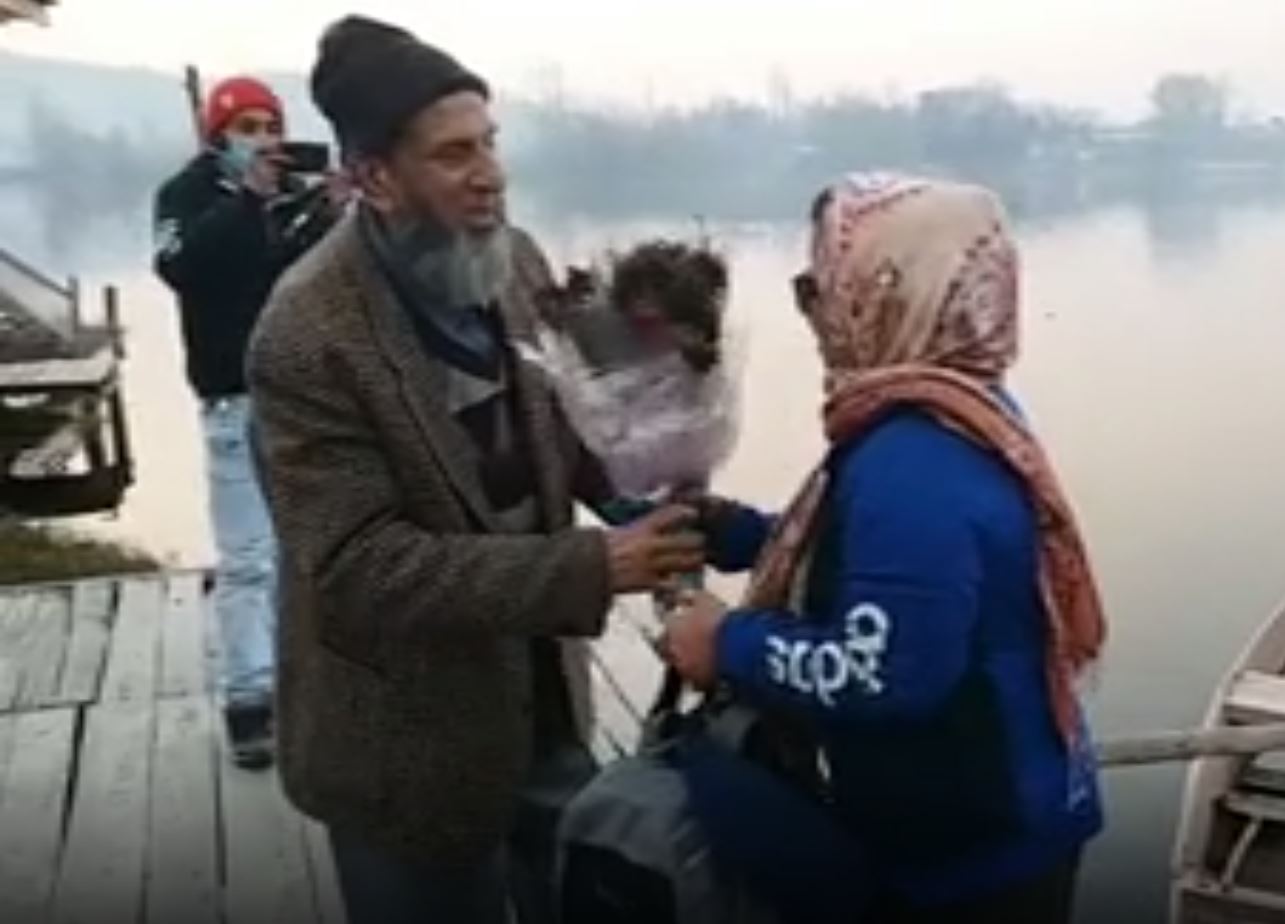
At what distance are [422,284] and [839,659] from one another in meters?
0.57

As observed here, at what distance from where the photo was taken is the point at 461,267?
190 centimetres

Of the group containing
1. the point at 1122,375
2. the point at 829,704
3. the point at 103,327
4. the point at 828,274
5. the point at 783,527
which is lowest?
the point at 1122,375

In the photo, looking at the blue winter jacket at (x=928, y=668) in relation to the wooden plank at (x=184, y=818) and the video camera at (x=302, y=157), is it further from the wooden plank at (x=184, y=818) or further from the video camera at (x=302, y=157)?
the video camera at (x=302, y=157)

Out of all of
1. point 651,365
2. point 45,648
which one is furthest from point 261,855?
point 651,365

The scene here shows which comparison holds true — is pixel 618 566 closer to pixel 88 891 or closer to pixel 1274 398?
pixel 88 891

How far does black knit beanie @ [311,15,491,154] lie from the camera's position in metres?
1.85

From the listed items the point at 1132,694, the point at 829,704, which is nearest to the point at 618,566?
the point at 829,704

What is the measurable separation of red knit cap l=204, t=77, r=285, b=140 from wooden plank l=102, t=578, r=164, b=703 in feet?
4.77

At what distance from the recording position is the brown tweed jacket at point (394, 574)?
5.92 feet

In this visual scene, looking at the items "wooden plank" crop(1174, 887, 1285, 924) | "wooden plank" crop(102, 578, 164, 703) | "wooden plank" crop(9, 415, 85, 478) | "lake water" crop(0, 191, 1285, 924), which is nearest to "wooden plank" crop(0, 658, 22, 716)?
"wooden plank" crop(102, 578, 164, 703)

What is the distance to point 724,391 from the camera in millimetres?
1986

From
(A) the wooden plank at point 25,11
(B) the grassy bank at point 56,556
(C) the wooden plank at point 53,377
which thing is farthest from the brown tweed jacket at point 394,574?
(C) the wooden plank at point 53,377

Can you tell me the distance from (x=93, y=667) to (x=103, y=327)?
12437 mm

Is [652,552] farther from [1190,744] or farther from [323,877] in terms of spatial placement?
[323,877]
